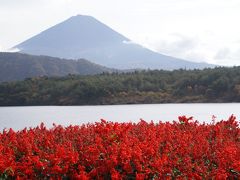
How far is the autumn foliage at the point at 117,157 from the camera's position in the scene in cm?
664

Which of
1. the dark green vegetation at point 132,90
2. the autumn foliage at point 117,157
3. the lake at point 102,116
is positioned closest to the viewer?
the autumn foliage at point 117,157

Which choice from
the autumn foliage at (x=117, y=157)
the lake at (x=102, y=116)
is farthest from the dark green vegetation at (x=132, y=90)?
the autumn foliage at (x=117, y=157)

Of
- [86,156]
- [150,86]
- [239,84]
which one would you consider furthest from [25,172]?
[150,86]

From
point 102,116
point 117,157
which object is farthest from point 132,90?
point 117,157

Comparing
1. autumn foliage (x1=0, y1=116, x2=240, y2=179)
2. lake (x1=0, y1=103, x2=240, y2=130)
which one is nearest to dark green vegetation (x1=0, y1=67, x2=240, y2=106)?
lake (x1=0, y1=103, x2=240, y2=130)

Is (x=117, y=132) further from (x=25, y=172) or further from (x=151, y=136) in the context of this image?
(x=25, y=172)

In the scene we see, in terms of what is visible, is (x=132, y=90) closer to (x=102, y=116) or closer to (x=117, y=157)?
(x=102, y=116)

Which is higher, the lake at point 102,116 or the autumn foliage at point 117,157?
the autumn foliage at point 117,157

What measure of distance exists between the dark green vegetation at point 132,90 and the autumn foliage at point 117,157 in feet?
269

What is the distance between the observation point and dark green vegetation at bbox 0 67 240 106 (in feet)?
298

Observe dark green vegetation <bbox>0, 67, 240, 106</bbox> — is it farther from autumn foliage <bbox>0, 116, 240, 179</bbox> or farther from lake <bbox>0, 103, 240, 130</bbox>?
autumn foliage <bbox>0, 116, 240, 179</bbox>

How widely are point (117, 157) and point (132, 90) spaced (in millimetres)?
95673

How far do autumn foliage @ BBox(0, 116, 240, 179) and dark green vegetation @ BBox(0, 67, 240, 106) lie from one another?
3232 inches

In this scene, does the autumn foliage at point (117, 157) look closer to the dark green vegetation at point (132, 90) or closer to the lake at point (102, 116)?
the lake at point (102, 116)
